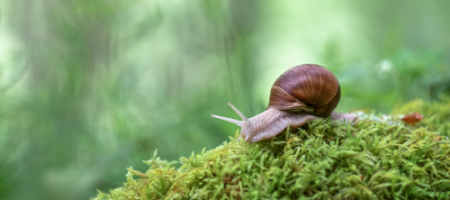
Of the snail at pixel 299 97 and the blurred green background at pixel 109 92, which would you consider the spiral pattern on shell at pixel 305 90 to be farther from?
the blurred green background at pixel 109 92

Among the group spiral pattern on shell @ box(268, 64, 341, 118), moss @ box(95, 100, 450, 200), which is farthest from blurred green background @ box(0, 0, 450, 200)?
moss @ box(95, 100, 450, 200)

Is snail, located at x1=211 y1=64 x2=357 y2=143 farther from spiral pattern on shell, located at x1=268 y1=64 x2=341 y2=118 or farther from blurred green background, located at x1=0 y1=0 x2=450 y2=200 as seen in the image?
blurred green background, located at x1=0 y1=0 x2=450 y2=200

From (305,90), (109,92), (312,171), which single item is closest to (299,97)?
(305,90)

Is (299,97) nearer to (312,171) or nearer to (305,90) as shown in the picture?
(305,90)

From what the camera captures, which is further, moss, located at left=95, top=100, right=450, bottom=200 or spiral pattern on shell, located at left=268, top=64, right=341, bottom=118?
spiral pattern on shell, located at left=268, top=64, right=341, bottom=118

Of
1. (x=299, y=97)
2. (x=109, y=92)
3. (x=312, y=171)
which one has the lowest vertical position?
(x=312, y=171)

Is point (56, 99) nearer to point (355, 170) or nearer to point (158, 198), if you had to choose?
point (158, 198)

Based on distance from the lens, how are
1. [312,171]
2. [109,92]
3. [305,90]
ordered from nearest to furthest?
[312,171]
[305,90]
[109,92]

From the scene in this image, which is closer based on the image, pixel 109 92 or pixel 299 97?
pixel 299 97

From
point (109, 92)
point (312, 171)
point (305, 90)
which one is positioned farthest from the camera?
point (109, 92)
